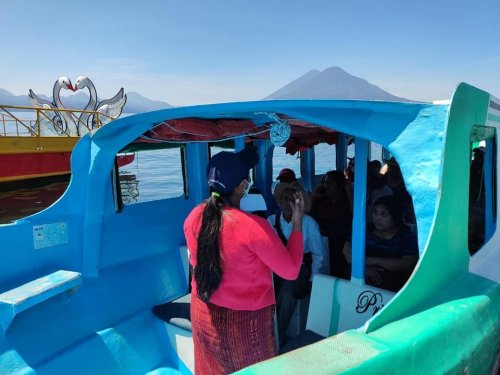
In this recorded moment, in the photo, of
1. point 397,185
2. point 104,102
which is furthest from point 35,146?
point 397,185

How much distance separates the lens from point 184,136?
12.7 feet

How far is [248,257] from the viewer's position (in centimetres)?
200

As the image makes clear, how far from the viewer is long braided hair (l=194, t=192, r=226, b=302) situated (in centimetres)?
200

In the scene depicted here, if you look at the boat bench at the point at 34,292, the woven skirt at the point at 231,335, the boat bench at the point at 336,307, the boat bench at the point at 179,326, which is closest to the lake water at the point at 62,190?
the boat bench at the point at 179,326

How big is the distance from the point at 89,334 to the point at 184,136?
193cm

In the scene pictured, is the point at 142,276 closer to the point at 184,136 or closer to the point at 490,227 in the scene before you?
the point at 184,136

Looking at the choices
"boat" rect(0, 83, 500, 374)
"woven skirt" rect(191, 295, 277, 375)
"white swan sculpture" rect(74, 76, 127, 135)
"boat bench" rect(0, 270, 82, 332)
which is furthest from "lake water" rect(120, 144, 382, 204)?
"woven skirt" rect(191, 295, 277, 375)

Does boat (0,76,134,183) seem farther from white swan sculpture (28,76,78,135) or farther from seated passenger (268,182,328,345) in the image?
seated passenger (268,182,328,345)

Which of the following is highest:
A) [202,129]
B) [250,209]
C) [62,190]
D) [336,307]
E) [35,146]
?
[202,129]

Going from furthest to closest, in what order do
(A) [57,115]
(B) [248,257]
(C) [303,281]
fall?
1. (A) [57,115]
2. (C) [303,281]
3. (B) [248,257]

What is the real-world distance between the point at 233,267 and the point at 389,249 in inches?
69.2

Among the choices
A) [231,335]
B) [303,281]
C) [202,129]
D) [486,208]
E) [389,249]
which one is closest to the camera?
[231,335]

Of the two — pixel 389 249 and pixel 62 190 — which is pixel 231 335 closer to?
pixel 389 249

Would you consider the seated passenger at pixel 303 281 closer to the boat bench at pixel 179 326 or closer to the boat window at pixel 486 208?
the boat bench at pixel 179 326
